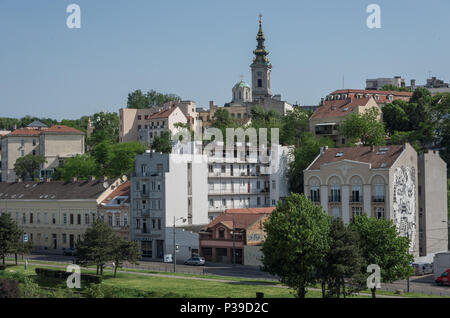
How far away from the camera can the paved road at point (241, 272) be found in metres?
68.4

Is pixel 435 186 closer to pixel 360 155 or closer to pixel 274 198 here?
pixel 360 155

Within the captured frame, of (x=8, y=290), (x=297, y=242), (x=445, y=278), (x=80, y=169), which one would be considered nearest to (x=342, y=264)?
(x=297, y=242)

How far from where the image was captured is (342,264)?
57.5 m

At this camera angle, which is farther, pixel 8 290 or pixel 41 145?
pixel 41 145

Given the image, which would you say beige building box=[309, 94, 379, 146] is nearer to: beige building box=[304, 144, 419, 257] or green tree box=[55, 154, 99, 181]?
beige building box=[304, 144, 419, 257]

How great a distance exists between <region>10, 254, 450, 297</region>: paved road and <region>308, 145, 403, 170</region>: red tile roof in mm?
14984

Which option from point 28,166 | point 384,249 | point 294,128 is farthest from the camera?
point 28,166

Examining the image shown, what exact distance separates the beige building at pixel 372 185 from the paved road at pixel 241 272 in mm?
10245

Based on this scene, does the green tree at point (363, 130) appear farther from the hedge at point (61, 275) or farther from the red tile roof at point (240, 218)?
the hedge at point (61, 275)

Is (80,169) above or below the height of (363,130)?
below

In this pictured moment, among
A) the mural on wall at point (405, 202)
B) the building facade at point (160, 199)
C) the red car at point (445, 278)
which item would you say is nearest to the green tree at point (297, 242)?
the red car at point (445, 278)

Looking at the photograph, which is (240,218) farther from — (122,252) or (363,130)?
(363,130)

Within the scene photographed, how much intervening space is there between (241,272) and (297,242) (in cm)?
2179
